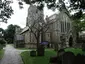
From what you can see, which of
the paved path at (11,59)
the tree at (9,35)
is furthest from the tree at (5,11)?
the tree at (9,35)

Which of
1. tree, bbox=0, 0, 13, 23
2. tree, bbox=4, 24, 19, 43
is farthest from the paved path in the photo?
tree, bbox=4, 24, 19, 43

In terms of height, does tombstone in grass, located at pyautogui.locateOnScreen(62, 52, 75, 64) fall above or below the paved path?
above

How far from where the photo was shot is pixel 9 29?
109500mm

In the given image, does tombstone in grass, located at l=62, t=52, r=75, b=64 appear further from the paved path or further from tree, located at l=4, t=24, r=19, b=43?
tree, located at l=4, t=24, r=19, b=43

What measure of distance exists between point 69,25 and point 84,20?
11.8 m

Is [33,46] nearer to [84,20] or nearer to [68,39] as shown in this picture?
[68,39]

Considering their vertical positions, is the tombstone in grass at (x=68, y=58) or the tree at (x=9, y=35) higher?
the tree at (x=9, y=35)

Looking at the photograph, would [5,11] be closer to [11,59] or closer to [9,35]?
[11,59]

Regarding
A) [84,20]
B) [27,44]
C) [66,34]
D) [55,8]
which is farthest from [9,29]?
[55,8]

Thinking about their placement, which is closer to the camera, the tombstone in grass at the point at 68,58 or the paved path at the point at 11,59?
the tombstone in grass at the point at 68,58

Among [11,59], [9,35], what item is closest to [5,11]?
[11,59]

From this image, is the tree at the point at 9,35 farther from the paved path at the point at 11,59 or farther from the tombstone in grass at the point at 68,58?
the tombstone in grass at the point at 68,58

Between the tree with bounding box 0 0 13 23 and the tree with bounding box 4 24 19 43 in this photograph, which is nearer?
the tree with bounding box 0 0 13 23

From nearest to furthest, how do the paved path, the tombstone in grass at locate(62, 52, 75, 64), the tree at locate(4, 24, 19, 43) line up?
1. the tombstone in grass at locate(62, 52, 75, 64)
2. the paved path
3. the tree at locate(4, 24, 19, 43)
